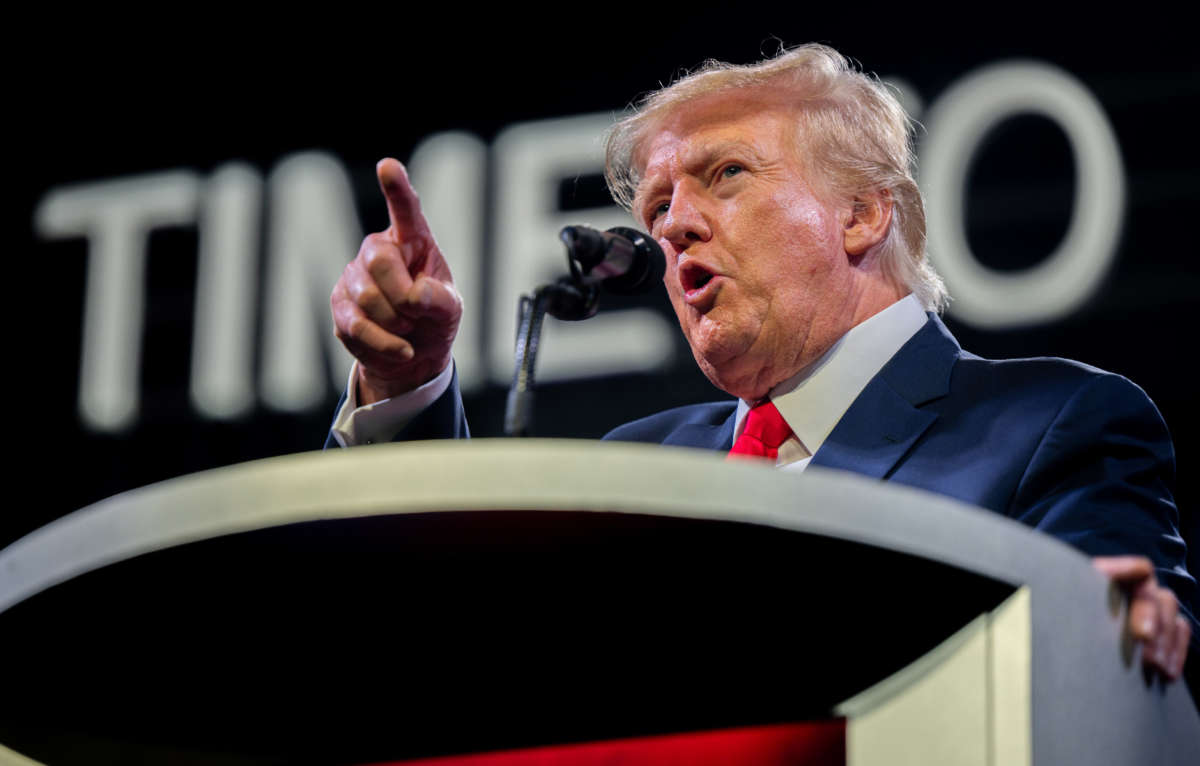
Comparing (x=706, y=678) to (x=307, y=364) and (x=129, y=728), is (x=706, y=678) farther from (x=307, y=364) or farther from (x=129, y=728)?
(x=307, y=364)

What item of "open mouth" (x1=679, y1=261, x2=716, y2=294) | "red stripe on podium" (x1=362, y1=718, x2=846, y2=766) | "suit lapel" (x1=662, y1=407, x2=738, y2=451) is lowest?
"red stripe on podium" (x1=362, y1=718, x2=846, y2=766)

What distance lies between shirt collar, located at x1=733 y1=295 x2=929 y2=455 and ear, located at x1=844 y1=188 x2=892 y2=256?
0.11 metres

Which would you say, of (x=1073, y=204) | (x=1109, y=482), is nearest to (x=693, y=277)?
(x=1109, y=482)

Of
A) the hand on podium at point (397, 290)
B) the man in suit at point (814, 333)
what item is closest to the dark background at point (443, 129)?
the man in suit at point (814, 333)

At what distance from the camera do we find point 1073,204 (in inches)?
97.0

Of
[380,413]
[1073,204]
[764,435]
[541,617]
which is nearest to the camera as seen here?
[541,617]

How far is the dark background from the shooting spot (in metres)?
2.40

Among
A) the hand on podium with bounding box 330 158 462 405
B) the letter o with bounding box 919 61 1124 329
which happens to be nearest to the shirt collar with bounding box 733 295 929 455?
the hand on podium with bounding box 330 158 462 405

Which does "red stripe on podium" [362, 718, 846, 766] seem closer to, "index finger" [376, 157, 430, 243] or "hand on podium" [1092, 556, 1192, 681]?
"hand on podium" [1092, 556, 1192, 681]

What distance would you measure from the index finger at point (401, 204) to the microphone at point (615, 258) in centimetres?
13

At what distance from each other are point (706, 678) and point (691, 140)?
52.0 inches

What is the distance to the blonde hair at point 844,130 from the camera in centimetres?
192

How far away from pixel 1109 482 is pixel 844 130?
796 millimetres

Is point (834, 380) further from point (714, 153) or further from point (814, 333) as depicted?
point (714, 153)
